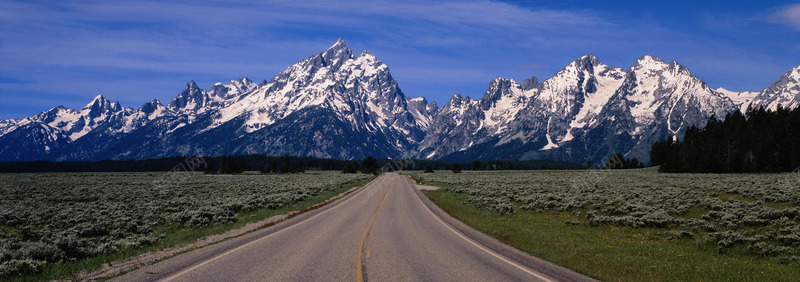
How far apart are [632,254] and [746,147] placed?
83562mm

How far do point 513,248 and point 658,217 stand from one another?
1087 centimetres

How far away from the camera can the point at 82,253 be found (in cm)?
1521

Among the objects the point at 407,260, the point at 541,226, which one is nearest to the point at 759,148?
the point at 541,226

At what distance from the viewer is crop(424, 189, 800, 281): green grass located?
12.1 meters

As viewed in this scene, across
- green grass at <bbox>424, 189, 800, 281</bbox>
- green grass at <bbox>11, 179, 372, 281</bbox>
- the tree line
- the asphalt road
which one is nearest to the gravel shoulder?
green grass at <bbox>11, 179, 372, 281</bbox>

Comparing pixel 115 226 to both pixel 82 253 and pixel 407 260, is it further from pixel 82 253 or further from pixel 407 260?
pixel 407 260

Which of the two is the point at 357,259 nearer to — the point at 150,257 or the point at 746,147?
the point at 150,257

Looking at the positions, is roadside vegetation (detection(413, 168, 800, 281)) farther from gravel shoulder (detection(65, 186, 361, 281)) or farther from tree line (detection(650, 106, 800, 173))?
tree line (detection(650, 106, 800, 173))

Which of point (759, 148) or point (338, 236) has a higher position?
point (759, 148)

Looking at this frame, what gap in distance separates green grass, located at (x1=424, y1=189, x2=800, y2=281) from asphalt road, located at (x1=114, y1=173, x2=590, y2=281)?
40.3 inches

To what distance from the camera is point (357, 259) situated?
13.9 metres

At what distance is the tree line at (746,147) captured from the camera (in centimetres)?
7200

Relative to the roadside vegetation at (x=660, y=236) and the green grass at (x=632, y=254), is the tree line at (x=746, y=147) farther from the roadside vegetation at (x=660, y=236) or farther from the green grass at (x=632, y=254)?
the green grass at (x=632, y=254)

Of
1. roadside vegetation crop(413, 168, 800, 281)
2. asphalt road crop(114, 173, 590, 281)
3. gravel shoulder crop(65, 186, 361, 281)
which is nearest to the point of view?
asphalt road crop(114, 173, 590, 281)
